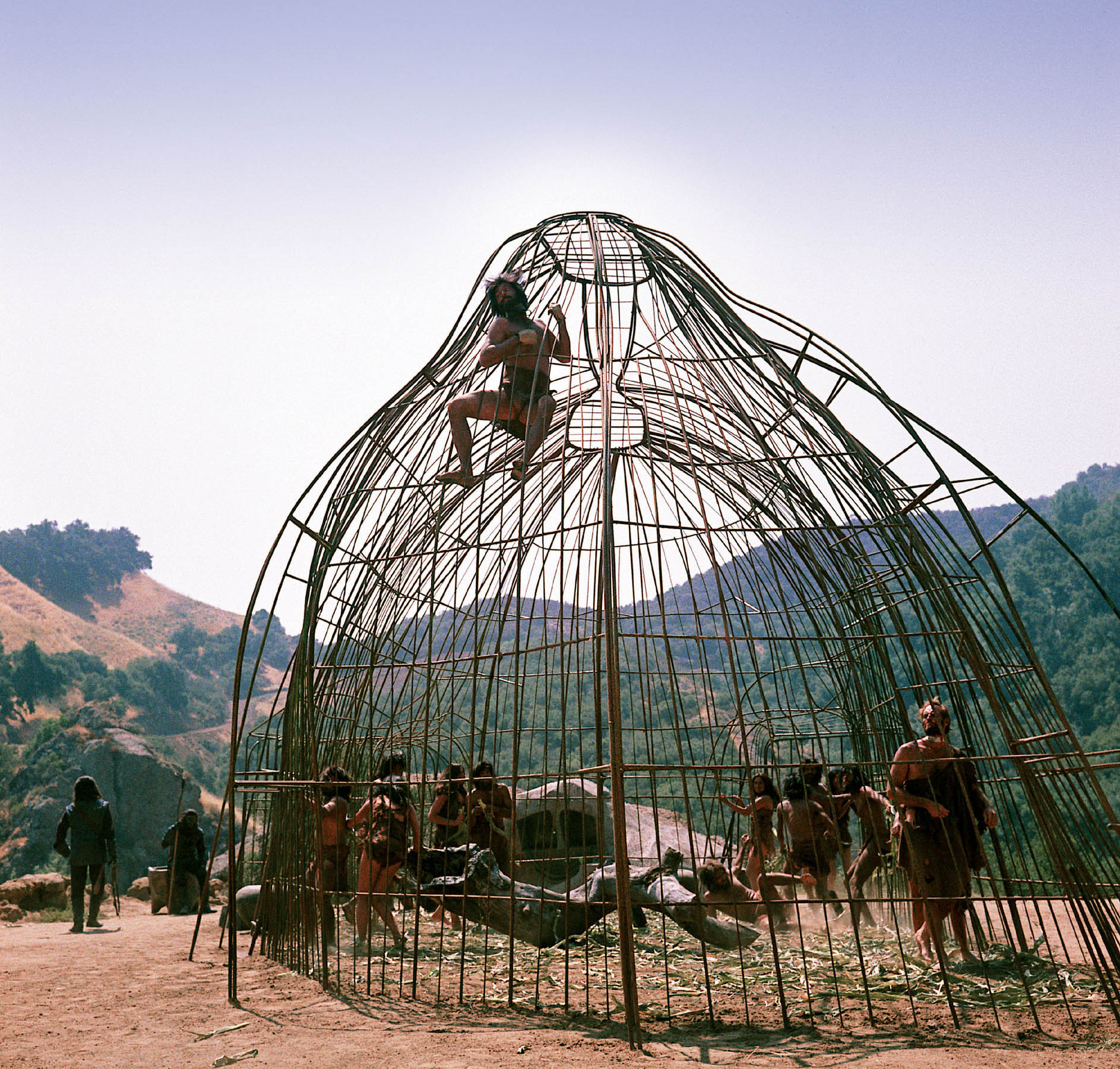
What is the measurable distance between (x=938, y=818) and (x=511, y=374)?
4657 mm

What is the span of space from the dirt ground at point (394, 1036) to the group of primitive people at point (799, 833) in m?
0.60

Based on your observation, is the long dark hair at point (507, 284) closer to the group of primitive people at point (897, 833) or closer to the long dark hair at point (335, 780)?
the long dark hair at point (335, 780)

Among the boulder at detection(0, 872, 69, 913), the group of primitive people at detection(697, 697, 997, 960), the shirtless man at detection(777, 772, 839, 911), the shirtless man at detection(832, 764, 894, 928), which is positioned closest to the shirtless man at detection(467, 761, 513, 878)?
the group of primitive people at detection(697, 697, 997, 960)

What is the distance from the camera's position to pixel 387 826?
322 inches

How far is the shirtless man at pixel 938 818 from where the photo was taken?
21.2ft

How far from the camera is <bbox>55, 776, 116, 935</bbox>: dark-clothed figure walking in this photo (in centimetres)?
1110

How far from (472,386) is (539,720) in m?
27.6

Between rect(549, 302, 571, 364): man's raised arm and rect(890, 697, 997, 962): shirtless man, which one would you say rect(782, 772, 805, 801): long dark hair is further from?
rect(549, 302, 571, 364): man's raised arm

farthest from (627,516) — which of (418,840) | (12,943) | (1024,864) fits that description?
(12,943)

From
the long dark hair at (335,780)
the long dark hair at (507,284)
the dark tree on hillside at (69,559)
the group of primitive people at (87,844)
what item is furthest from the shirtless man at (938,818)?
the dark tree on hillside at (69,559)

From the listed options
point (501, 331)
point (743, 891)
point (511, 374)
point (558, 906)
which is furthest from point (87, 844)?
point (501, 331)

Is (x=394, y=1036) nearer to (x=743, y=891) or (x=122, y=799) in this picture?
(x=743, y=891)

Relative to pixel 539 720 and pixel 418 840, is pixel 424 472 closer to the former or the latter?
pixel 418 840

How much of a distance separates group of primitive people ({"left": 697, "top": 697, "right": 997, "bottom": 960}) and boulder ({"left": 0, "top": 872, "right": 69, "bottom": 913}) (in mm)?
10921
